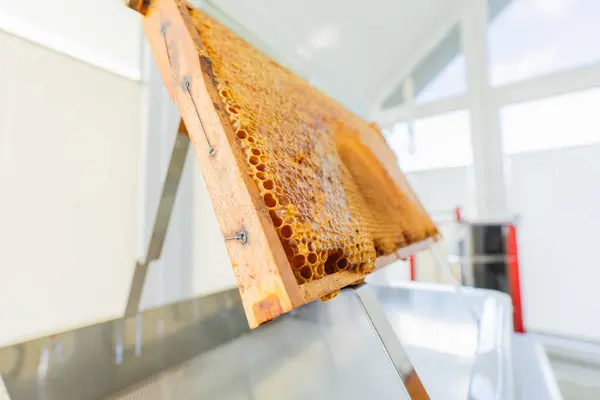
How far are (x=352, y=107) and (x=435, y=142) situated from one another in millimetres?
656

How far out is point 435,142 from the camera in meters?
2.27

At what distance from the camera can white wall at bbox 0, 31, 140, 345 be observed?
31.4 inches

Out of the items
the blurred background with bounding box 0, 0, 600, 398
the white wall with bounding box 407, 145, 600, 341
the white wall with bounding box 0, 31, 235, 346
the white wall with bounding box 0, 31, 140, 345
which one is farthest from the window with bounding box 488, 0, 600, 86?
the white wall with bounding box 0, 31, 140, 345

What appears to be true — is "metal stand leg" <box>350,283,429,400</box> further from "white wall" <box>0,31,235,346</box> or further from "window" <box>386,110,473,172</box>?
"window" <box>386,110,473,172</box>

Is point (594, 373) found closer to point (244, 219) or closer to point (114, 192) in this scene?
point (244, 219)

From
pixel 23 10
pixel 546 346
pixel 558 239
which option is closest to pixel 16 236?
pixel 23 10

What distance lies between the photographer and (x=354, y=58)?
6.47 ft

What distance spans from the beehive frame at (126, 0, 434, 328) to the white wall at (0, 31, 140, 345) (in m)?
0.64

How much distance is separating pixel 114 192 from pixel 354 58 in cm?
160

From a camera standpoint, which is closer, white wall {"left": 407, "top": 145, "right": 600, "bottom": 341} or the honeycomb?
the honeycomb

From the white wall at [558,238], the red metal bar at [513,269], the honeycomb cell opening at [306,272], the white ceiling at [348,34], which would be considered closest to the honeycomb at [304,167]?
the honeycomb cell opening at [306,272]

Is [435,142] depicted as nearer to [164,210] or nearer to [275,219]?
[164,210]

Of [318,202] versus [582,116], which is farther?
[582,116]

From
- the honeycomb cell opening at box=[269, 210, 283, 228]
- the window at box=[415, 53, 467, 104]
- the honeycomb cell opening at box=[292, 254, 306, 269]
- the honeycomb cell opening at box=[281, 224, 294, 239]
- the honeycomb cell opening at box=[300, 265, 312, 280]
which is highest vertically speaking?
the window at box=[415, 53, 467, 104]
